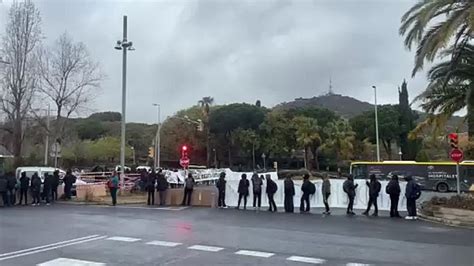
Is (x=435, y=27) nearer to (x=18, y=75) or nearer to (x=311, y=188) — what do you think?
(x=311, y=188)

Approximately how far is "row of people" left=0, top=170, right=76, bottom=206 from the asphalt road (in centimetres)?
652

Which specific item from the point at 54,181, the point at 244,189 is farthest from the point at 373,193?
the point at 54,181

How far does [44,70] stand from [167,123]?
42.5m

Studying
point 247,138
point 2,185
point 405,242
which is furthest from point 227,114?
point 405,242

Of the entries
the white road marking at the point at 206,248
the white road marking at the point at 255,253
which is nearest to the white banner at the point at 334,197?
the white road marking at the point at 206,248

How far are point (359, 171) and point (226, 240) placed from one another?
117 feet

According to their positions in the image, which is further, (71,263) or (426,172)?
(426,172)

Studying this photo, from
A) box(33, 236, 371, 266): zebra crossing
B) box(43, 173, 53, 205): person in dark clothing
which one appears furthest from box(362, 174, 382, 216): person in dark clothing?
box(43, 173, 53, 205): person in dark clothing

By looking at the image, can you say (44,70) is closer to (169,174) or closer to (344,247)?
(169,174)

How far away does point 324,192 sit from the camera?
21203 millimetres

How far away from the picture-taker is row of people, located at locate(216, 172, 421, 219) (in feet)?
63.9

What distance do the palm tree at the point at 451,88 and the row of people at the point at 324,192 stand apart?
3.05 m

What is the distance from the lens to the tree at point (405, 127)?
246 feet

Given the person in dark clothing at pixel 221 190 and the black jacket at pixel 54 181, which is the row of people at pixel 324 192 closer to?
the person in dark clothing at pixel 221 190
